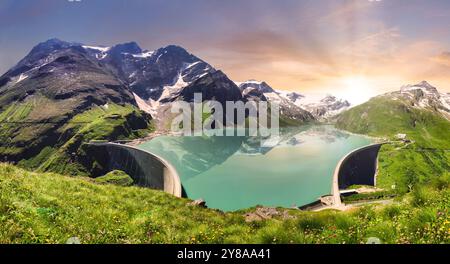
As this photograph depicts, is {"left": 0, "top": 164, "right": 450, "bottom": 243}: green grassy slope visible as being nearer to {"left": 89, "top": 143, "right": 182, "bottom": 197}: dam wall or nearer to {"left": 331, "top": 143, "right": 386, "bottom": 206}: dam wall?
{"left": 89, "top": 143, "right": 182, "bottom": 197}: dam wall

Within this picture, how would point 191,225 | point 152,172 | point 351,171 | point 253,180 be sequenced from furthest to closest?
point 351,171 → point 253,180 → point 152,172 → point 191,225

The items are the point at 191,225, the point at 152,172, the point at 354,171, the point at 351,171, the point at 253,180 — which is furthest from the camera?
the point at 354,171

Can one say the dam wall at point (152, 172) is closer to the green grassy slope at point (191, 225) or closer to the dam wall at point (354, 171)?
the dam wall at point (354, 171)

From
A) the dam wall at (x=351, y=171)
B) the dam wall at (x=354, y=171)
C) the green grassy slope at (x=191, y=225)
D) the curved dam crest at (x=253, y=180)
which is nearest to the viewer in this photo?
the green grassy slope at (x=191, y=225)

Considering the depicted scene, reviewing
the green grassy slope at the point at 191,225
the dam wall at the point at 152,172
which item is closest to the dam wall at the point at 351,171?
the dam wall at the point at 152,172

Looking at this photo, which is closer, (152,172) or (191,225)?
(191,225)

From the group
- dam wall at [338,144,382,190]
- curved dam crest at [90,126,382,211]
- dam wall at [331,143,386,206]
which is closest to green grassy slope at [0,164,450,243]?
curved dam crest at [90,126,382,211]

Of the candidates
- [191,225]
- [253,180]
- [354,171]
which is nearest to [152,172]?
[253,180]

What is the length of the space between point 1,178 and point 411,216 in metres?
14.9

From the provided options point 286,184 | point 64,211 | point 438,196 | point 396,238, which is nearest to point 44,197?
point 64,211

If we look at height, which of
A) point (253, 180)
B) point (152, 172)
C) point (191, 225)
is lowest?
point (253, 180)

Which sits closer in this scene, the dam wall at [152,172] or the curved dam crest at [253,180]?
the dam wall at [152,172]

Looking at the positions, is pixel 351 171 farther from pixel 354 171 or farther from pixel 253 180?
pixel 253 180
